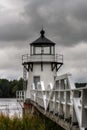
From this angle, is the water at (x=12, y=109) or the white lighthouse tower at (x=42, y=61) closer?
the water at (x=12, y=109)

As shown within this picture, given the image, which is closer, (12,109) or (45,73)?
(45,73)

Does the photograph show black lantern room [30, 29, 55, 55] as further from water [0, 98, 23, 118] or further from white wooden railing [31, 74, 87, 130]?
white wooden railing [31, 74, 87, 130]

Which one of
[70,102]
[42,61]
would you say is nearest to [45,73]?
[42,61]

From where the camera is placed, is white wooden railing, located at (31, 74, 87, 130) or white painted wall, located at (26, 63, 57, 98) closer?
white wooden railing, located at (31, 74, 87, 130)

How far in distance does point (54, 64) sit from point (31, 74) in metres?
1.72

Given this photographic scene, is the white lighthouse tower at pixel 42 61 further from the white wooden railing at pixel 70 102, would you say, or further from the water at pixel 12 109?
the white wooden railing at pixel 70 102

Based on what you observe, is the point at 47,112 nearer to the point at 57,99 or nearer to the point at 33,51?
the point at 57,99

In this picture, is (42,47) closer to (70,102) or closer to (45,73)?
(45,73)

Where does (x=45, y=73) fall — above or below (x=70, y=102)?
→ above

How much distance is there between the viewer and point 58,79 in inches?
505

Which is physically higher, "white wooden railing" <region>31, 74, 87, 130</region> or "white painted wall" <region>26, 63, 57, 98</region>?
"white painted wall" <region>26, 63, 57, 98</region>

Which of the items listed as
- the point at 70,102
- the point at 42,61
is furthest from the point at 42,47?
the point at 70,102

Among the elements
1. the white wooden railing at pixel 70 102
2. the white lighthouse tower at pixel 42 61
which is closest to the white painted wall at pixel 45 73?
the white lighthouse tower at pixel 42 61

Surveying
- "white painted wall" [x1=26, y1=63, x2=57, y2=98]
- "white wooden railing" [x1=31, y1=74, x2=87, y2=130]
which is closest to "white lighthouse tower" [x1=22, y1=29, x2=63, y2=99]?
"white painted wall" [x1=26, y1=63, x2=57, y2=98]
